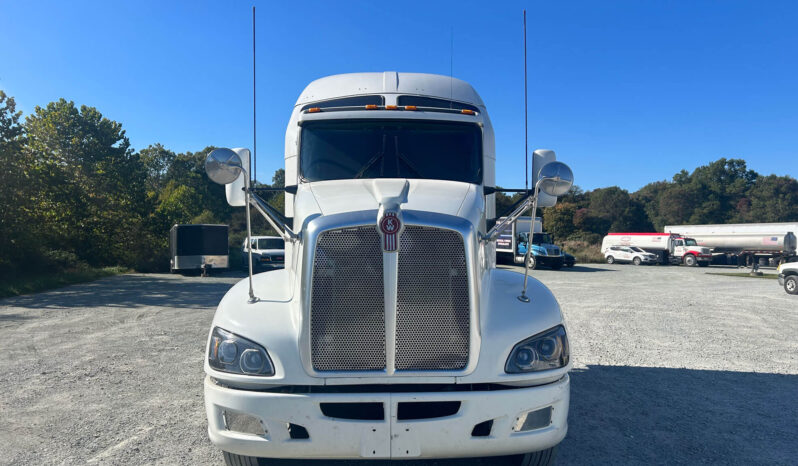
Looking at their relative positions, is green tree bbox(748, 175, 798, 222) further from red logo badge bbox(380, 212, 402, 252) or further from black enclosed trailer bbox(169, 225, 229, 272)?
red logo badge bbox(380, 212, 402, 252)

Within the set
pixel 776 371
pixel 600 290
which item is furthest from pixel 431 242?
pixel 600 290

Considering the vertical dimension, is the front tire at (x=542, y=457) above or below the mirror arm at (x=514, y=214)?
below

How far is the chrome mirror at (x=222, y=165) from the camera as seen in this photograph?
3.54 m

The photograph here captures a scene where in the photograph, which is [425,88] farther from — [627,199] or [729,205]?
[729,205]

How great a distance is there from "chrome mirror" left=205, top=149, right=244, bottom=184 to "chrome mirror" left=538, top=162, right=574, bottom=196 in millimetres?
2131

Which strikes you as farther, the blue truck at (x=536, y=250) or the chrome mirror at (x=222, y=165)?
the blue truck at (x=536, y=250)

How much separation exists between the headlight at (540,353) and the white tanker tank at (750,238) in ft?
140

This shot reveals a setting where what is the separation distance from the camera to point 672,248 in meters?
40.4

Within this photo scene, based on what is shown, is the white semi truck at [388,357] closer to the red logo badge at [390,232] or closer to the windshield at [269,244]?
the red logo badge at [390,232]

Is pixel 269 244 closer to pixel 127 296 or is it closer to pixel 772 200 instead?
pixel 127 296

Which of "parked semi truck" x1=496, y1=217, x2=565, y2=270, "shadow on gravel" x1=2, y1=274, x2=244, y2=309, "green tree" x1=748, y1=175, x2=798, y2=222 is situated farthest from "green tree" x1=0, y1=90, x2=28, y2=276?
"green tree" x1=748, y1=175, x2=798, y2=222

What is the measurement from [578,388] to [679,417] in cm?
103

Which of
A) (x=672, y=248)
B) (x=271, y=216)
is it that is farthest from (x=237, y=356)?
(x=672, y=248)

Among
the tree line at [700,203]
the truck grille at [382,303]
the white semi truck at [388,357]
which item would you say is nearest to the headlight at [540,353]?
the white semi truck at [388,357]
